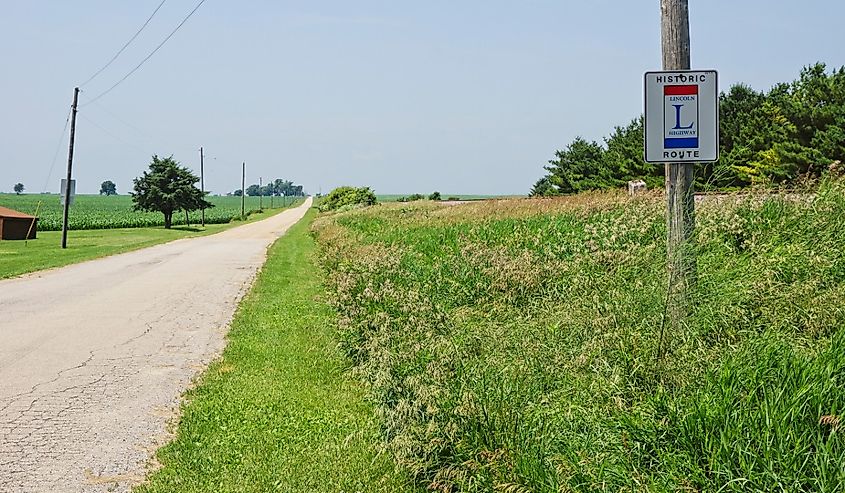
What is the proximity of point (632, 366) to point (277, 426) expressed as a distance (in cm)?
301

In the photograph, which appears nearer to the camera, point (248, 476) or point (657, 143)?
point (248, 476)

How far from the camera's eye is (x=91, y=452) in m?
5.82

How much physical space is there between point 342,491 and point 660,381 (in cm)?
196

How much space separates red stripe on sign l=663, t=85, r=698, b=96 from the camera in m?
5.58

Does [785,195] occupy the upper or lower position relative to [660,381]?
upper

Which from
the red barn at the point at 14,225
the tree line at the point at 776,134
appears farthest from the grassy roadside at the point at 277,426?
the red barn at the point at 14,225

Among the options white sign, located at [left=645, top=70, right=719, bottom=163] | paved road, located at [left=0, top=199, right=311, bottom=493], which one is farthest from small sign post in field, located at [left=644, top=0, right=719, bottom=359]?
paved road, located at [left=0, top=199, right=311, bottom=493]

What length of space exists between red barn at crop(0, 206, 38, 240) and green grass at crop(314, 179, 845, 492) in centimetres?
3545

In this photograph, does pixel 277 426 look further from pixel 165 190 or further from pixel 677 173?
pixel 165 190

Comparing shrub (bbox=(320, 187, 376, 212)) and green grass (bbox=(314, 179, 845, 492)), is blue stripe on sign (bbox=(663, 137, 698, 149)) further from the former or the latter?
shrub (bbox=(320, 187, 376, 212))

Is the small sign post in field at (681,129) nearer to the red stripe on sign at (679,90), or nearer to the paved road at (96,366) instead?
the red stripe on sign at (679,90)

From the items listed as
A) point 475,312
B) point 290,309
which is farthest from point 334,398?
point 290,309

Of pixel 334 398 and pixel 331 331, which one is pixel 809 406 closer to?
pixel 334 398

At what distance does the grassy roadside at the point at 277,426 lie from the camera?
16.7 feet
